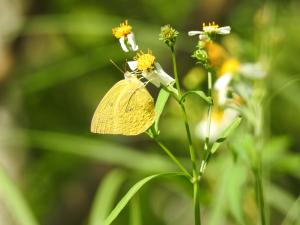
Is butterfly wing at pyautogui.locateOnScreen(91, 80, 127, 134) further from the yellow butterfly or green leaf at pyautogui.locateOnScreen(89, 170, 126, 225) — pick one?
green leaf at pyautogui.locateOnScreen(89, 170, 126, 225)

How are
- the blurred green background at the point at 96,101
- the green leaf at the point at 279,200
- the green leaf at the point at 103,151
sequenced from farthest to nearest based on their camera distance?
the green leaf at the point at 103,151 → the green leaf at the point at 279,200 → the blurred green background at the point at 96,101

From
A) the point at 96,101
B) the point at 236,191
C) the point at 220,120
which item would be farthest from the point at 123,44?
the point at 96,101

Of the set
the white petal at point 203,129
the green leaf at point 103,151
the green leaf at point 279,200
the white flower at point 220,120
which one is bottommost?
the green leaf at point 279,200

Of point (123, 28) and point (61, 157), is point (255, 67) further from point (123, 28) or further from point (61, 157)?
point (61, 157)

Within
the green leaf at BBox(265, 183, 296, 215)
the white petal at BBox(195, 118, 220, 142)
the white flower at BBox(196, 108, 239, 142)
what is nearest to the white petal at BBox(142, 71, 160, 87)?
the white flower at BBox(196, 108, 239, 142)

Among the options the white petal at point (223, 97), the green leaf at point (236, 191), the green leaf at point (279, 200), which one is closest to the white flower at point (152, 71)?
the white petal at point (223, 97)

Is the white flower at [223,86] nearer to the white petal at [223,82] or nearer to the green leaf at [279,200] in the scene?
the white petal at [223,82]

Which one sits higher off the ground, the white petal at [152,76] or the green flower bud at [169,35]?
the green flower bud at [169,35]

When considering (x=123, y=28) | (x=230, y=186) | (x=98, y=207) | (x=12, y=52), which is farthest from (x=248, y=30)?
(x=123, y=28)
